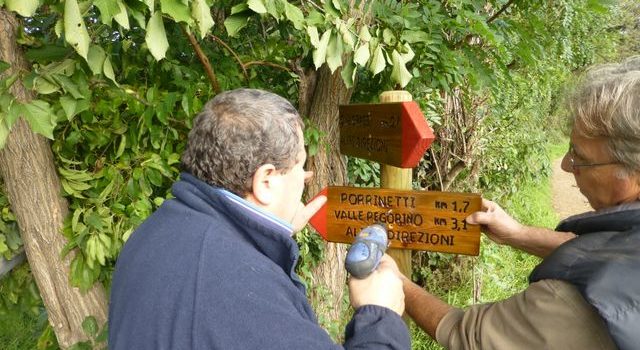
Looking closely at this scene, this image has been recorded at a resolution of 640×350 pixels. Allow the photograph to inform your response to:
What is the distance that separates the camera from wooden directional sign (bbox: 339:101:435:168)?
5.62 ft

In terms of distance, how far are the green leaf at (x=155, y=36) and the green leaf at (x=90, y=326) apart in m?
1.38

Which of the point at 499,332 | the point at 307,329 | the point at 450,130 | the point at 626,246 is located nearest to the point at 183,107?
the point at 307,329

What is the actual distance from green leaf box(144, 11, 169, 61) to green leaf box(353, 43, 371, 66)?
70cm

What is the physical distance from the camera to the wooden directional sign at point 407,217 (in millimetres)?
1747

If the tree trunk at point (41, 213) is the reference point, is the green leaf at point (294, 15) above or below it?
above

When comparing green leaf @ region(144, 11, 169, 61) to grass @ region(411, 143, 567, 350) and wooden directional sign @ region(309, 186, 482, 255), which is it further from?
grass @ region(411, 143, 567, 350)

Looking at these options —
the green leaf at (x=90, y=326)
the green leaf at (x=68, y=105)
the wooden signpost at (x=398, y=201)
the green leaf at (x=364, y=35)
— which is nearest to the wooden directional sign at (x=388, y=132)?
the wooden signpost at (x=398, y=201)

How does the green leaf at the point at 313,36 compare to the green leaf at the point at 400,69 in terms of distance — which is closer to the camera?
the green leaf at the point at 313,36

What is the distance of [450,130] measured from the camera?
4.44 meters

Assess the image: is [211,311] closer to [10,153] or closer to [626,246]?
[626,246]

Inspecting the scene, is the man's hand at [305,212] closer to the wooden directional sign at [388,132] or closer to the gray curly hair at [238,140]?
the wooden directional sign at [388,132]

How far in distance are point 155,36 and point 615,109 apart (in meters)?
1.25

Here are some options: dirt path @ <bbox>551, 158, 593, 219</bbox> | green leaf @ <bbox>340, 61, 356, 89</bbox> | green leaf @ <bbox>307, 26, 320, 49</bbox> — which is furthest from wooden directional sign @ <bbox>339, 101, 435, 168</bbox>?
dirt path @ <bbox>551, 158, 593, 219</bbox>

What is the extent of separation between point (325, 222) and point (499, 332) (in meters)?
0.79
